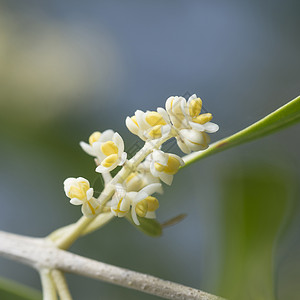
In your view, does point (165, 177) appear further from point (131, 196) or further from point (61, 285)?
point (61, 285)

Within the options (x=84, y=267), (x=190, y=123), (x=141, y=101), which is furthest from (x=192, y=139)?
(x=141, y=101)

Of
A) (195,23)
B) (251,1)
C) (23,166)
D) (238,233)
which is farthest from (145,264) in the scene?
(251,1)

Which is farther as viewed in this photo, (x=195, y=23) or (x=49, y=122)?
(x=195, y=23)

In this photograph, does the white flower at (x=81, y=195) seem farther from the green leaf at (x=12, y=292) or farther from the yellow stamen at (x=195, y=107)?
the green leaf at (x=12, y=292)

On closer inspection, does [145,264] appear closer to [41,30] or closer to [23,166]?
[23,166]

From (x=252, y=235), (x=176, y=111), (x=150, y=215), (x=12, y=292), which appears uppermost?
(x=176, y=111)

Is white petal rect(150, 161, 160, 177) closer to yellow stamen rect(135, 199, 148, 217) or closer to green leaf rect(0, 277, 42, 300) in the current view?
yellow stamen rect(135, 199, 148, 217)
